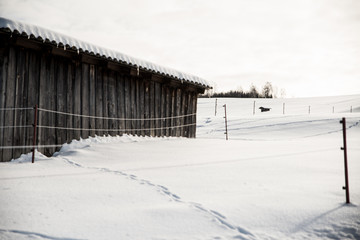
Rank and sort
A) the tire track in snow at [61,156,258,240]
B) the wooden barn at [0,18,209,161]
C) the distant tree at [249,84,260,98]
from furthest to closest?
the distant tree at [249,84,260,98]
the wooden barn at [0,18,209,161]
the tire track in snow at [61,156,258,240]

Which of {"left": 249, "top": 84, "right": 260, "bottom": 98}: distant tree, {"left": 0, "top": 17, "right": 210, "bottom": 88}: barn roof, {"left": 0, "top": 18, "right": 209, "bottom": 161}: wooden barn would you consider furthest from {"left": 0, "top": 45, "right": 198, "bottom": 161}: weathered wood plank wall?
{"left": 249, "top": 84, "right": 260, "bottom": 98}: distant tree

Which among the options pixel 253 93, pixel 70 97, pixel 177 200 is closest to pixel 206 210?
pixel 177 200

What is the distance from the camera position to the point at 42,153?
617 cm

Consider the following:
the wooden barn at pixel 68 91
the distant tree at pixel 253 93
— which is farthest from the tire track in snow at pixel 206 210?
the distant tree at pixel 253 93

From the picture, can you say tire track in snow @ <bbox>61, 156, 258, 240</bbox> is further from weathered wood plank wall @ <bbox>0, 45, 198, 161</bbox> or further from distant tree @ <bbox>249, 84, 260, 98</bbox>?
distant tree @ <bbox>249, 84, 260, 98</bbox>

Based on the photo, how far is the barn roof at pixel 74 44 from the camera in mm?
5285

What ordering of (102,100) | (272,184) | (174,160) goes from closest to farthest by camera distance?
(272,184), (174,160), (102,100)

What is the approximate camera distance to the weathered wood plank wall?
18.8 feet

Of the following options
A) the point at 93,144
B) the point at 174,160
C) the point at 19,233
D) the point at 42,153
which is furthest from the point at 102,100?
the point at 19,233

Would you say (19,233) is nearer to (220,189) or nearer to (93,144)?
(220,189)

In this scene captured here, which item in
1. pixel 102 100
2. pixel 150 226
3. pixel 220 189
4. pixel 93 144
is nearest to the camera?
pixel 150 226

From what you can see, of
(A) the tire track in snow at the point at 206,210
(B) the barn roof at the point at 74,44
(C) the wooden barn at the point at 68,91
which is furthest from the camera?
(C) the wooden barn at the point at 68,91

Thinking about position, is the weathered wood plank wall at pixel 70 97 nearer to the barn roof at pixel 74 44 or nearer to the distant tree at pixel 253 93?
the barn roof at pixel 74 44

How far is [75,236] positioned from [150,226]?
2.15 feet
